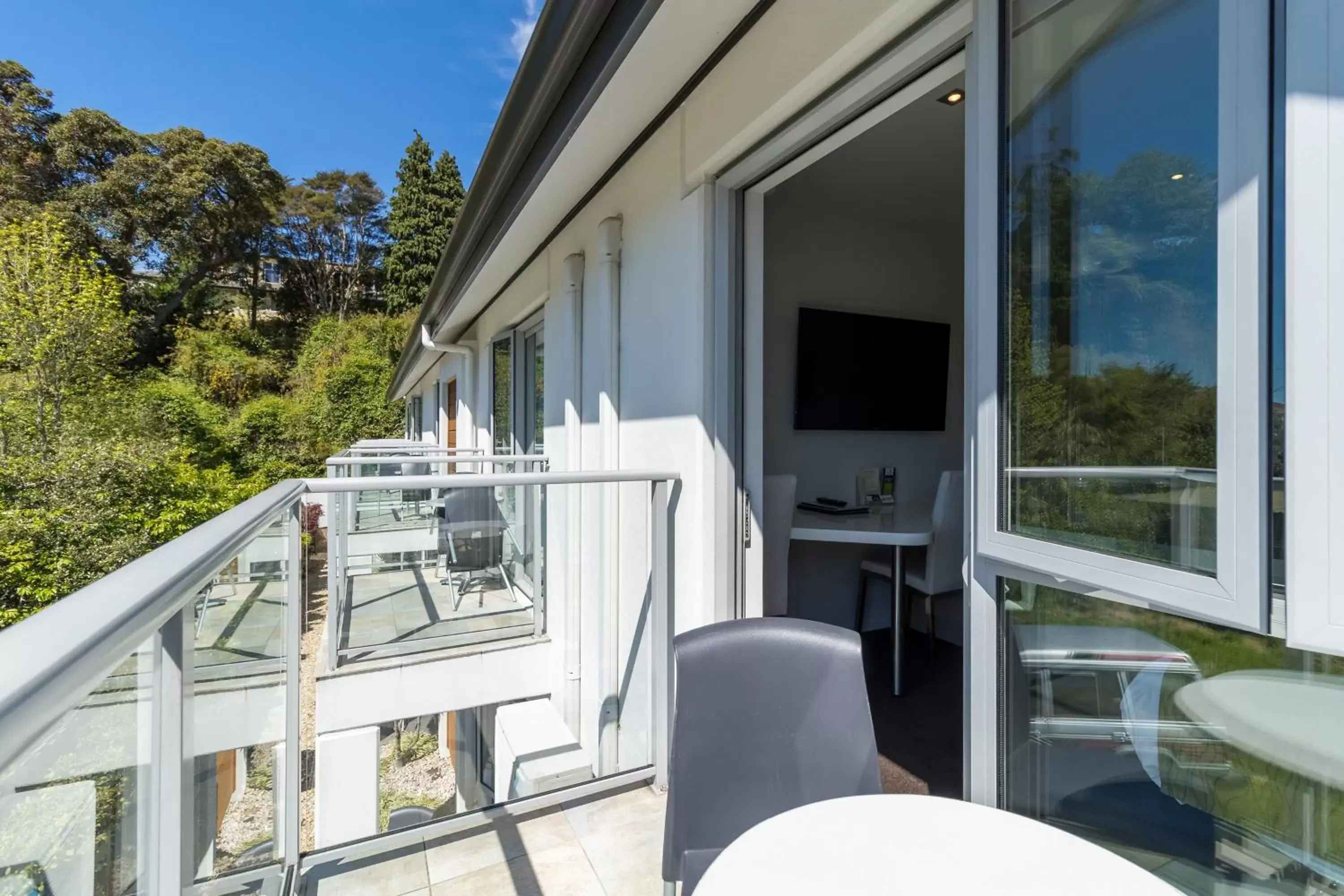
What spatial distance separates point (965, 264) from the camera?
6.06ft

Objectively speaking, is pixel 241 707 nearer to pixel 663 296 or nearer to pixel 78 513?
pixel 663 296

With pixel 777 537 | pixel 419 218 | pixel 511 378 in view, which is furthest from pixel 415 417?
pixel 777 537

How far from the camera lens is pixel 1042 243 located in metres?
1.29

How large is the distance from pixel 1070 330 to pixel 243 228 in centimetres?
3368

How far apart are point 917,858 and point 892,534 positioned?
7.29 feet

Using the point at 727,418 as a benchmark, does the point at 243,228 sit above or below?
above

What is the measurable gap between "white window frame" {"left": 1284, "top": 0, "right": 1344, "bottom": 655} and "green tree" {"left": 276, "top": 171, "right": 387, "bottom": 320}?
3557 centimetres

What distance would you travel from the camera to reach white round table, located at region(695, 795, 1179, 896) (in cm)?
94

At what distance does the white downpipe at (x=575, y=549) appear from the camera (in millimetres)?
3240

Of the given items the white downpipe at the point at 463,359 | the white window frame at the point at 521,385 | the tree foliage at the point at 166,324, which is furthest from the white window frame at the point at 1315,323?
the tree foliage at the point at 166,324

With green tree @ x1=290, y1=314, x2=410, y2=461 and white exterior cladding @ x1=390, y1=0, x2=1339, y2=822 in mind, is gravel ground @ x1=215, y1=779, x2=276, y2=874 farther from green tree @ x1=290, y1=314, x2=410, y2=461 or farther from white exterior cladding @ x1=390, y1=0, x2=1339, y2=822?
green tree @ x1=290, y1=314, x2=410, y2=461

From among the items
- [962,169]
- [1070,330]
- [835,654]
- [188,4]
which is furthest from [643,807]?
[188,4]

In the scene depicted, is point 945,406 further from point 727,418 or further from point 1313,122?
point 1313,122

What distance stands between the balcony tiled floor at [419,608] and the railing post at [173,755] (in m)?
2.45
